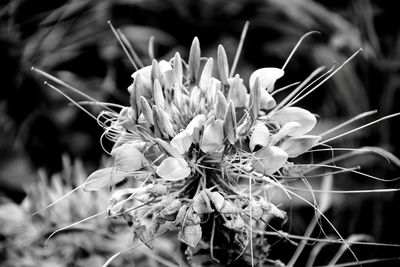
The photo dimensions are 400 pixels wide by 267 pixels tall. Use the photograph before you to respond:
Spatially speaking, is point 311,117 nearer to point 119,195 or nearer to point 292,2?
point 119,195

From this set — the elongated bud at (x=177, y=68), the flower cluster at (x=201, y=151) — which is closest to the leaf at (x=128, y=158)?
the flower cluster at (x=201, y=151)

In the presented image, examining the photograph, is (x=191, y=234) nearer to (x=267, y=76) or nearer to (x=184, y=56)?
(x=267, y=76)

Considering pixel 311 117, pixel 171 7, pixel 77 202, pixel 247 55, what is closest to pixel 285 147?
pixel 311 117

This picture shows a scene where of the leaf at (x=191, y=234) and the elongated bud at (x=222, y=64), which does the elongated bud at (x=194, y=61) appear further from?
the leaf at (x=191, y=234)

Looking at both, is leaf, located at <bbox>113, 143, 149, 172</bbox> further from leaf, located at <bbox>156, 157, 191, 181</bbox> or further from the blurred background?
the blurred background

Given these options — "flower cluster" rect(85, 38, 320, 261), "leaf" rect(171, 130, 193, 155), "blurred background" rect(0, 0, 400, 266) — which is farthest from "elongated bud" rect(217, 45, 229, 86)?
"blurred background" rect(0, 0, 400, 266)

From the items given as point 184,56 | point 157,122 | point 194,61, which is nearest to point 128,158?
point 157,122

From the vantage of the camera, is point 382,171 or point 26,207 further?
point 382,171
